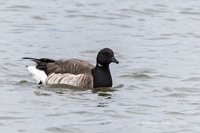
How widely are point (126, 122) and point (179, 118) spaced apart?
1175 mm

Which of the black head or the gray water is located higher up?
the black head

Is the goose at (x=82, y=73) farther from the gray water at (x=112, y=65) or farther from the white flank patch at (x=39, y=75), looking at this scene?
the gray water at (x=112, y=65)

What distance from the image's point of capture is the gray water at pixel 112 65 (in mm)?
13906

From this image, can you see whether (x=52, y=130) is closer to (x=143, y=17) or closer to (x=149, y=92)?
(x=149, y=92)

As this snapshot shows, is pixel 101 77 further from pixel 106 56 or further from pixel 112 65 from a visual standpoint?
pixel 112 65

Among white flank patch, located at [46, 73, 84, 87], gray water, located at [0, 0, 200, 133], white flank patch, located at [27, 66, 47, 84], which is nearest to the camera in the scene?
gray water, located at [0, 0, 200, 133]

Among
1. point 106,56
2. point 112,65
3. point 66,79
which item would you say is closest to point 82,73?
point 66,79

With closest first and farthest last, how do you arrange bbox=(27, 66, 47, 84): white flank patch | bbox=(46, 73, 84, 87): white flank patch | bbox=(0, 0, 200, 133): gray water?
bbox=(0, 0, 200, 133): gray water → bbox=(46, 73, 84, 87): white flank patch → bbox=(27, 66, 47, 84): white flank patch

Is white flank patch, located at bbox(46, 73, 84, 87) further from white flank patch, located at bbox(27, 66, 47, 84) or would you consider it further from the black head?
the black head

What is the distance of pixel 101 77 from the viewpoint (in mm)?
17672

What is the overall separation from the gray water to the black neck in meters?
0.22

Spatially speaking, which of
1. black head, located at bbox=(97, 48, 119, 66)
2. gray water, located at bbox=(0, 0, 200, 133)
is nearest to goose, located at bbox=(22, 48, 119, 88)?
black head, located at bbox=(97, 48, 119, 66)

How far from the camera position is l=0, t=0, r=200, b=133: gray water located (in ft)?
45.6

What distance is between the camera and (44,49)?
22891mm
